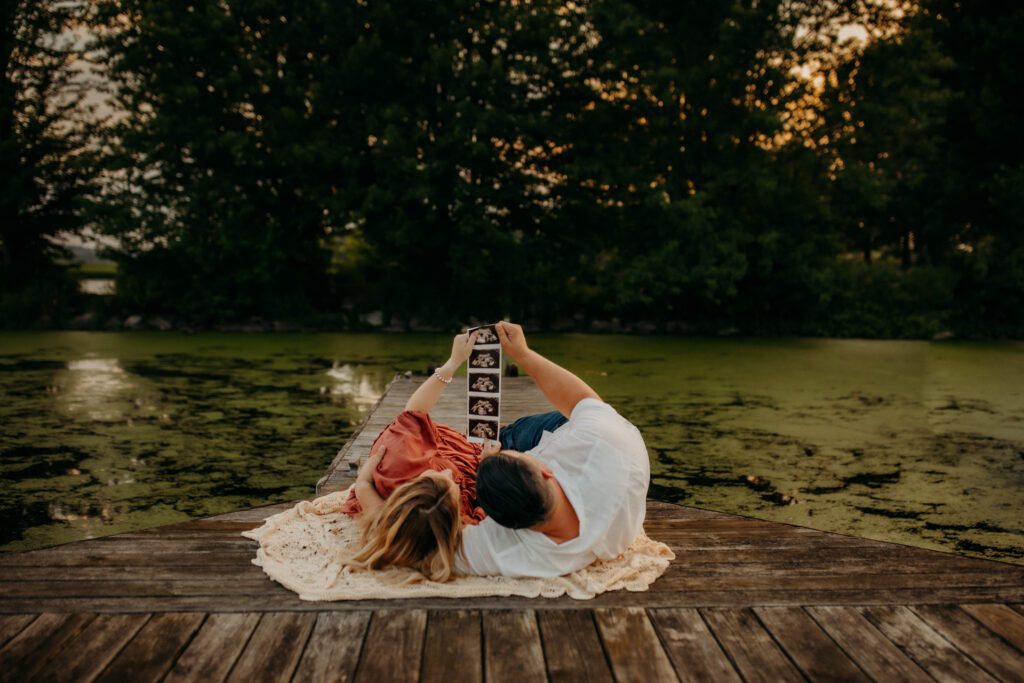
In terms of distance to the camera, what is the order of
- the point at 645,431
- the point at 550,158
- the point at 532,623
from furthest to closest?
the point at 550,158, the point at 645,431, the point at 532,623

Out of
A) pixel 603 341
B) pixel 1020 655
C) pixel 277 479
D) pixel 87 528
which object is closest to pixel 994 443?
pixel 1020 655

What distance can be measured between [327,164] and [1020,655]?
1242cm

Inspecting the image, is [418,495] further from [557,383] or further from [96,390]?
[96,390]

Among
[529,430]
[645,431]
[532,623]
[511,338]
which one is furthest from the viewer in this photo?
[645,431]

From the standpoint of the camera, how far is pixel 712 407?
668 cm

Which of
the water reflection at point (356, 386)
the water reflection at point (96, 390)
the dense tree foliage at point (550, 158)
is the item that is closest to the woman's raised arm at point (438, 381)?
the water reflection at point (356, 386)

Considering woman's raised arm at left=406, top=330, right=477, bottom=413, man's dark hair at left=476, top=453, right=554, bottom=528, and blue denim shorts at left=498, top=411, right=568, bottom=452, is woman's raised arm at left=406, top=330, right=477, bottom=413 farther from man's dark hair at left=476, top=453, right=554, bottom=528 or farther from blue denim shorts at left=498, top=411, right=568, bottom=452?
man's dark hair at left=476, top=453, right=554, bottom=528

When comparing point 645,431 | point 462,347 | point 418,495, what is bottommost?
point 645,431

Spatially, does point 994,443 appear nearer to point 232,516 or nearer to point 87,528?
point 232,516

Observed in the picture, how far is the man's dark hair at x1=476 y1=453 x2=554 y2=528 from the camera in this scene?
93.7 inches

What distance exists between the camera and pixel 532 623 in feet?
7.34

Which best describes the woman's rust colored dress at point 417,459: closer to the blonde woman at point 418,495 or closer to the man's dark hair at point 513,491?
the blonde woman at point 418,495

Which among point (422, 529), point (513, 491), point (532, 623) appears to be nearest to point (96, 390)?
point (422, 529)

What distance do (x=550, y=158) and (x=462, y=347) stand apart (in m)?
11.2
